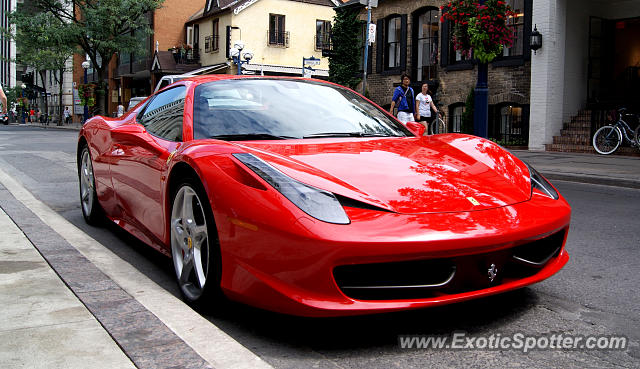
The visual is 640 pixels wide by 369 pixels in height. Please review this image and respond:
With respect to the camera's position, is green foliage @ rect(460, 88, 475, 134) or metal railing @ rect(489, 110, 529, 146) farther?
green foliage @ rect(460, 88, 475, 134)

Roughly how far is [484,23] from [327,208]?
10.6 m

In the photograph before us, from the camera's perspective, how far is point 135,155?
14.5 ft

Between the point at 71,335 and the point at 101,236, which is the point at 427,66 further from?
the point at 71,335

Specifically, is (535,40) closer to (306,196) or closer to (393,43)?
(393,43)

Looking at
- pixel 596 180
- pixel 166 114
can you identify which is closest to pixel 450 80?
pixel 596 180

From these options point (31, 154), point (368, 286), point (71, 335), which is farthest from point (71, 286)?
point (31, 154)

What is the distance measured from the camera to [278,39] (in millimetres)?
39062

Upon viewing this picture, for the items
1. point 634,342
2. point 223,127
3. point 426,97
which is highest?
point 426,97

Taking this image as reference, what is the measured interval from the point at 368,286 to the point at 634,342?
47.6 inches

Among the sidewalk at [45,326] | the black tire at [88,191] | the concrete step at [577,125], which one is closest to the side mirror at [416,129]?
the sidewalk at [45,326]

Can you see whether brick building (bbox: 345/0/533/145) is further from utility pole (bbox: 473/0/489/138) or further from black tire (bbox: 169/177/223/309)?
black tire (bbox: 169/177/223/309)

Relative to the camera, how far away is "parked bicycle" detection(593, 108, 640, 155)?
14.8 m

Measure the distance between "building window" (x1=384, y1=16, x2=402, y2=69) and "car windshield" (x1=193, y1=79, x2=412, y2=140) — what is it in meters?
19.8

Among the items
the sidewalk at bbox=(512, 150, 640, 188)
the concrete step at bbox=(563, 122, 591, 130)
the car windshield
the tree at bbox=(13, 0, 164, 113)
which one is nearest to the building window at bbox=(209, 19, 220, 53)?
the tree at bbox=(13, 0, 164, 113)
